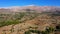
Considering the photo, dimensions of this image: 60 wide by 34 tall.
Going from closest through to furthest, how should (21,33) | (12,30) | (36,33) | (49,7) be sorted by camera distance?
(36,33) → (21,33) → (12,30) → (49,7)

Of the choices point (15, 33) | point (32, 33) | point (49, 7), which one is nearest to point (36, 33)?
point (32, 33)

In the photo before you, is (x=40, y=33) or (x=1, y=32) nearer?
(x=40, y=33)

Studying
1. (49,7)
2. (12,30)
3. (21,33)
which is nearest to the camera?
(21,33)

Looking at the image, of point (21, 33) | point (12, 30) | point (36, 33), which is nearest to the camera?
point (36, 33)

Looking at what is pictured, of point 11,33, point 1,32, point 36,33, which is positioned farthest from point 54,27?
point 1,32

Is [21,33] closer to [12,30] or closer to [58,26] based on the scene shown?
[12,30]

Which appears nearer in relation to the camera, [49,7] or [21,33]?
[21,33]

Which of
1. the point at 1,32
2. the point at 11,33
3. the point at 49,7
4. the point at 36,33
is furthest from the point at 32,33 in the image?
the point at 49,7

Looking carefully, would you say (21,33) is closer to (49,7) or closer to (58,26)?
(58,26)

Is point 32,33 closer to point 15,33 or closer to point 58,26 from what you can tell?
point 15,33
